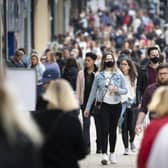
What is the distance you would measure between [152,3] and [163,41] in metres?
40.0

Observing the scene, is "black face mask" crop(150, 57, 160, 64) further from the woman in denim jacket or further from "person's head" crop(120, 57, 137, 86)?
the woman in denim jacket

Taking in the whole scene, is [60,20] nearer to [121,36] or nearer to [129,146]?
[121,36]

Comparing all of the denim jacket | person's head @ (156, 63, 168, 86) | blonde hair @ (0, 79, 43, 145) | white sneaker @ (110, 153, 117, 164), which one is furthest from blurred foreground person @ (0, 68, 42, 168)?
white sneaker @ (110, 153, 117, 164)

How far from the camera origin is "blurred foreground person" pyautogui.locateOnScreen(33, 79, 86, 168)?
7996 millimetres

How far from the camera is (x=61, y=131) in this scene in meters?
8.09

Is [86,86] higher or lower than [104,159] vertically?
higher

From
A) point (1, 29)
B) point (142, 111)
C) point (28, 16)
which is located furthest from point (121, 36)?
point (142, 111)

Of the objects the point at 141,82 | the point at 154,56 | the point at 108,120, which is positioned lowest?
the point at 108,120

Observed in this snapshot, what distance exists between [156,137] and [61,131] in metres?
0.80

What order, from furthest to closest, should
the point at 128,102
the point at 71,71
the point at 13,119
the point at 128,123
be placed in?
the point at 71,71
the point at 128,123
the point at 128,102
the point at 13,119

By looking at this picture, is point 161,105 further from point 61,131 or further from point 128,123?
point 128,123

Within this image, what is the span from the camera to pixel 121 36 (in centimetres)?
4431

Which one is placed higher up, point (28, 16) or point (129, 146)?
point (28, 16)

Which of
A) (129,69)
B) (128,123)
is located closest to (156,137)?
(129,69)
